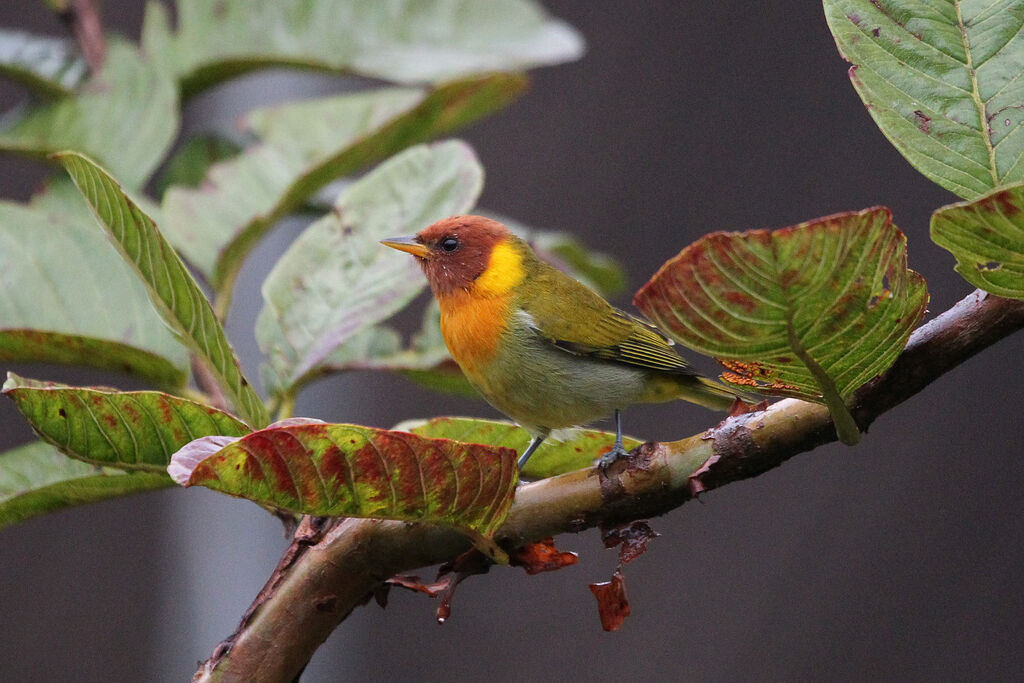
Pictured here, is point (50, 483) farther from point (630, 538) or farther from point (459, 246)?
point (459, 246)

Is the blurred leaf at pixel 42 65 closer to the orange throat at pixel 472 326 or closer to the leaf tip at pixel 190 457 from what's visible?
the orange throat at pixel 472 326

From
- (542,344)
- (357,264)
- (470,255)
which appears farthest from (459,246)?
(357,264)

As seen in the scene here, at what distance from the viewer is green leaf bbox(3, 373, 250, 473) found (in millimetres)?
880

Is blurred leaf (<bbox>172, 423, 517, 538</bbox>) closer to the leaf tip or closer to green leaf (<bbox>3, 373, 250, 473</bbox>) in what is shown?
the leaf tip

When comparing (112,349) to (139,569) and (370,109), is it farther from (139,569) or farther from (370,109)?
(139,569)

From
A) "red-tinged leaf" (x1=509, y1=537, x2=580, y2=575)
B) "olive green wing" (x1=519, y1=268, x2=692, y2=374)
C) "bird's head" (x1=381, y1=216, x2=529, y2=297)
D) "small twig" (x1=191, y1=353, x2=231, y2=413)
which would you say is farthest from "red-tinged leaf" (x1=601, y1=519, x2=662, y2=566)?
"bird's head" (x1=381, y1=216, x2=529, y2=297)

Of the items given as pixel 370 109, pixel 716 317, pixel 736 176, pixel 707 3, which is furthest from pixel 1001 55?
pixel 707 3

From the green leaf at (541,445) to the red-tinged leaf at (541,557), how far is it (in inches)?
8.7

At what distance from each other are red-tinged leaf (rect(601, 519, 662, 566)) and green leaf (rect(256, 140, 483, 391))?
515mm

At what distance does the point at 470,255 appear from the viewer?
195 cm

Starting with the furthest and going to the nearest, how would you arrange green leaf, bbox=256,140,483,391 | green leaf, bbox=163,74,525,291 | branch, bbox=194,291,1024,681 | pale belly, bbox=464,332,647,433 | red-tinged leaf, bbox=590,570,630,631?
pale belly, bbox=464,332,647,433, green leaf, bbox=163,74,525,291, green leaf, bbox=256,140,483,391, red-tinged leaf, bbox=590,570,630,631, branch, bbox=194,291,1024,681

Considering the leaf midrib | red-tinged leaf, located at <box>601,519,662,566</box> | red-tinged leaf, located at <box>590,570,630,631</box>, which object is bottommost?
red-tinged leaf, located at <box>590,570,630,631</box>

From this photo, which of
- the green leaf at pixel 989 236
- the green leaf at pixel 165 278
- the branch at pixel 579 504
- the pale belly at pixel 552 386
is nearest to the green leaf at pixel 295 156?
the pale belly at pixel 552 386

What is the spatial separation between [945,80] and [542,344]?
0.98m
